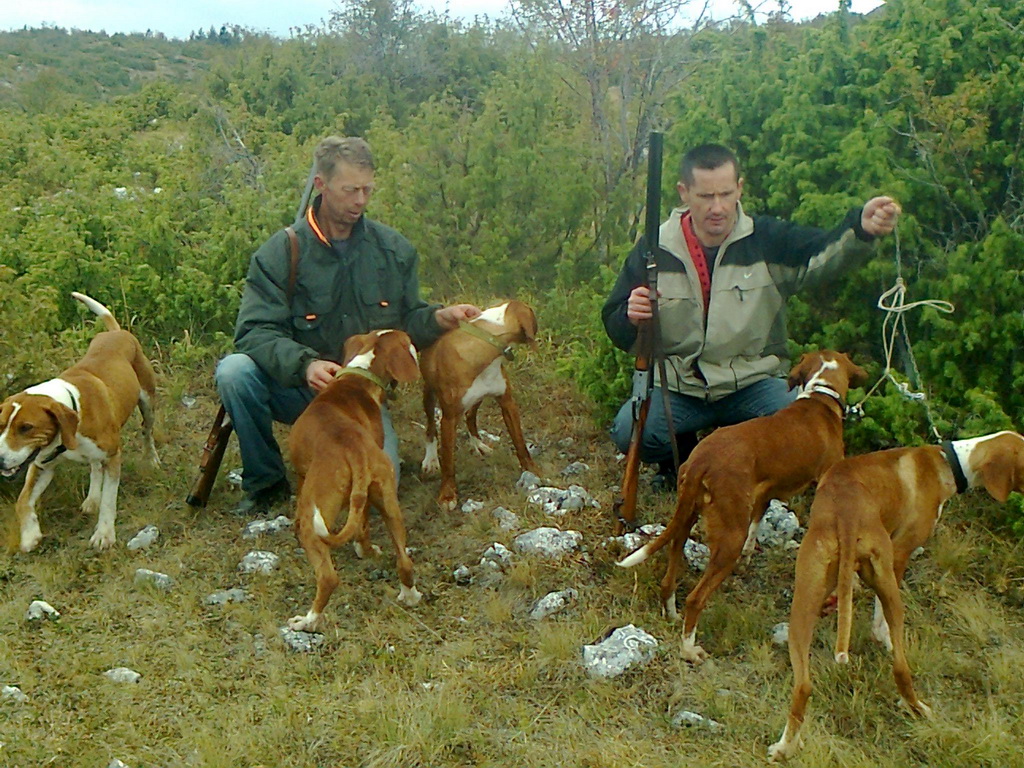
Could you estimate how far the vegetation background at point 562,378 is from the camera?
135 inches

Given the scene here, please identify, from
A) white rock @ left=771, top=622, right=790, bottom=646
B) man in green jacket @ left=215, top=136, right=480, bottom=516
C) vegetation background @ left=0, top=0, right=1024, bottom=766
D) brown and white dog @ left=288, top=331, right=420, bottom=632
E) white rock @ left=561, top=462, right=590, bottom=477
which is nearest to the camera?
vegetation background @ left=0, top=0, right=1024, bottom=766

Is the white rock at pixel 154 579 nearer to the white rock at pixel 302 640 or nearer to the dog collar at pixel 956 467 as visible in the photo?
the white rock at pixel 302 640

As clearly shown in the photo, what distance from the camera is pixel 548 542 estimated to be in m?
4.69

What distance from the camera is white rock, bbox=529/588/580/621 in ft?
13.8

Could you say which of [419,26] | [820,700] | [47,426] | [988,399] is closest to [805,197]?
[988,399]

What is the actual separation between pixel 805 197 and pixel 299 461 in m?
2.92

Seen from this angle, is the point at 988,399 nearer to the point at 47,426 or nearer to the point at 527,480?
the point at 527,480

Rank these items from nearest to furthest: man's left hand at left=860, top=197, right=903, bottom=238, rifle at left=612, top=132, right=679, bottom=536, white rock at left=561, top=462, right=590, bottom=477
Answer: man's left hand at left=860, top=197, right=903, bottom=238 < rifle at left=612, top=132, right=679, bottom=536 < white rock at left=561, top=462, right=590, bottom=477

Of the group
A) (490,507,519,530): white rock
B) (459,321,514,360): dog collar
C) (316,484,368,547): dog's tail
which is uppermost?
(459,321,514,360): dog collar

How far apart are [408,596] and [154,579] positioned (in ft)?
4.18

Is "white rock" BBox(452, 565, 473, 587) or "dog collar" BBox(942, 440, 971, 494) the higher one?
"dog collar" BBox(942, 440, 971, 494)

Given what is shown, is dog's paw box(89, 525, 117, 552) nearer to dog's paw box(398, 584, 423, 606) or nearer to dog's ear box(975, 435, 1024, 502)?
dog's paw box(398, 584, 423, 606)

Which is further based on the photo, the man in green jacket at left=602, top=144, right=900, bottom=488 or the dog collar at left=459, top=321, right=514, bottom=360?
the dog collar at left=459, top=321, right=514, bottom=360

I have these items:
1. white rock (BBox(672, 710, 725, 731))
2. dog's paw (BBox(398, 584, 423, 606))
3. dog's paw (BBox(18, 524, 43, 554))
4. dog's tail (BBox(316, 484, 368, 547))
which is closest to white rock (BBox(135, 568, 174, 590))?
dog's paw (BBox(18, 524, 43, 554))
